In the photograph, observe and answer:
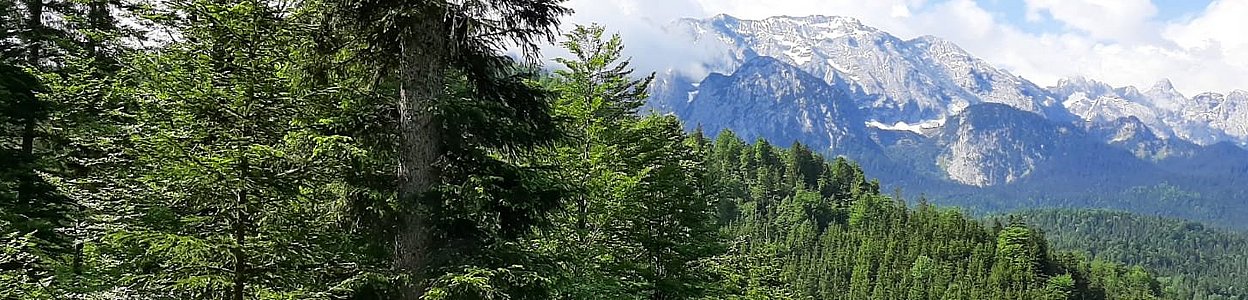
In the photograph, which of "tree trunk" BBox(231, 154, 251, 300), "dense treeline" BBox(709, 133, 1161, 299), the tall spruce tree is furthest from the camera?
"dense treeline" BBox(709, 133, 1161, 299)

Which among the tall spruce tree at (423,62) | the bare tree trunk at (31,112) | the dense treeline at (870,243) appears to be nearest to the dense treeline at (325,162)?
the tall spruce tree at (423,62)

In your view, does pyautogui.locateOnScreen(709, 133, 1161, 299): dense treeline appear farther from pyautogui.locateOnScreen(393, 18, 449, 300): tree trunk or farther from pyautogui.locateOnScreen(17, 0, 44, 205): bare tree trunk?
pyautogui.locateOnScreen(393, 18, 449, 300): tree trunk

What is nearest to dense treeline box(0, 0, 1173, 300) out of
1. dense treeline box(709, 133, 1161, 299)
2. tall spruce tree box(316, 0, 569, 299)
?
tall spruce tree box(316, 0, 569, 299)

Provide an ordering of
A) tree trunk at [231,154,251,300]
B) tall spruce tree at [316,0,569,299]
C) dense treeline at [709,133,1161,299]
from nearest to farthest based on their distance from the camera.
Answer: tall spruce tree at [316,0,569,299] < tree trunk at [231,154,251,300] < dense treeline at [709,133,1161,299]

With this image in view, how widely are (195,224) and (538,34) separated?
4.38 meters

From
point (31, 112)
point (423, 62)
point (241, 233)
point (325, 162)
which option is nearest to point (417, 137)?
point (423, 62)

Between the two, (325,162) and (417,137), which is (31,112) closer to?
(325,162)

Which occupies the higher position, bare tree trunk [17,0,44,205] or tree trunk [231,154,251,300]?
bare tree trunk [17,0,44,205]

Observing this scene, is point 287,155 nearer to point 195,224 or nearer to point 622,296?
point 195,224

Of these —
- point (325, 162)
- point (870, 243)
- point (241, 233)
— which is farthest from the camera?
point (870, 243)

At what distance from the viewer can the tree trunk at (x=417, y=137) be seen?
891 cm

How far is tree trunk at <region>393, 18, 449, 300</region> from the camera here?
29.2 ft

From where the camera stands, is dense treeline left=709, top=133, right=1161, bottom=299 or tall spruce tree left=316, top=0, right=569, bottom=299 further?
dense treeline left=709, top=133, right=1161, bottom=299

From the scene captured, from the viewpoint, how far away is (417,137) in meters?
8.96
